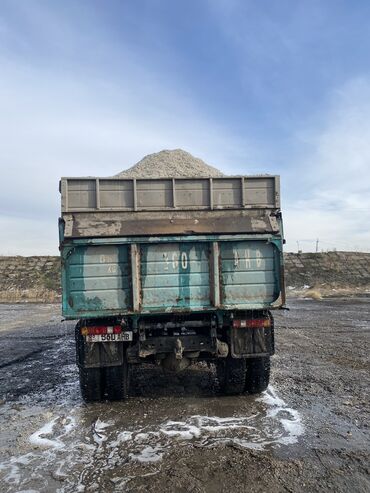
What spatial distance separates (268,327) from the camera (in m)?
5.84

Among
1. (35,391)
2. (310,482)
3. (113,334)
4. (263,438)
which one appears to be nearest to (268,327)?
(263,438)

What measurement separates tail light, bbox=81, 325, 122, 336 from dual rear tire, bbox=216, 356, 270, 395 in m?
1.60

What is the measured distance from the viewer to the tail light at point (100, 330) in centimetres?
560

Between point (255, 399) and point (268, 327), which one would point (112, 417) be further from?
point (268, 327)

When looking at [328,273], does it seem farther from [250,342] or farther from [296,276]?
[250,342]

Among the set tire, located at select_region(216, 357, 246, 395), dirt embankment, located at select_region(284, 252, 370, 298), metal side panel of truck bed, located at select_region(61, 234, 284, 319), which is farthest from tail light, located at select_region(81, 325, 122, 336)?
dirt embankment, located at select_region(284, 252, 370, 298)

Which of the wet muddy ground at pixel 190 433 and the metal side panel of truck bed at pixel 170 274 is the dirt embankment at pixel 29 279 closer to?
the wet muddy ground at pixel 190 433

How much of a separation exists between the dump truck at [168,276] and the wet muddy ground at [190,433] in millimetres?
567

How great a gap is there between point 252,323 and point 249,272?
68 centimetres

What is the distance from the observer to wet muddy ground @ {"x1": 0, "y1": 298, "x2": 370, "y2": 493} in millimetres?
3654

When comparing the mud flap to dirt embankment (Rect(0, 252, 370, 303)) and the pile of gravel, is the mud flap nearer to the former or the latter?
the pile of gravel

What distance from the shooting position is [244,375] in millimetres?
6055

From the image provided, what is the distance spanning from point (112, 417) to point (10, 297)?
25.0 meters

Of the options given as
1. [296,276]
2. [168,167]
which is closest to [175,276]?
[168,167]
